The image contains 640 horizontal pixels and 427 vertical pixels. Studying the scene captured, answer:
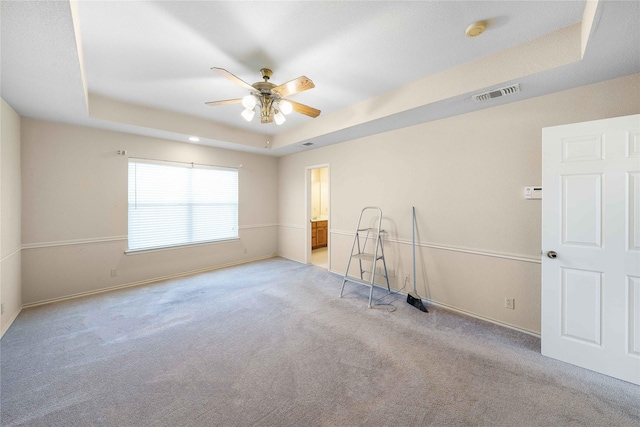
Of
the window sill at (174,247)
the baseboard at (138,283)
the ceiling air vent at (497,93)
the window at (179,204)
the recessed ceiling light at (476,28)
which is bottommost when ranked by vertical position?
the baseboard at (138,283)

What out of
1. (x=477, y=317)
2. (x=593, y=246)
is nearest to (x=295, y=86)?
(x=593, y=246)

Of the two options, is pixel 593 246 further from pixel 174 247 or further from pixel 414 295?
pixel 174 247

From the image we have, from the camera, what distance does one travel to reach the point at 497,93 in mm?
2404

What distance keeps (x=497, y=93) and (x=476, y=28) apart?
0.82m

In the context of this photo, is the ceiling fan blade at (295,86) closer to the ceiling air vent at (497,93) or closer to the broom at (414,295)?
the ceiling air vent at (497,93)

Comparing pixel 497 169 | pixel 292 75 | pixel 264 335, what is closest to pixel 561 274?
pixel 497 169

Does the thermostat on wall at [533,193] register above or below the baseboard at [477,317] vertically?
above

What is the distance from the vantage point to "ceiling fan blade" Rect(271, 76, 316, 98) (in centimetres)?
207

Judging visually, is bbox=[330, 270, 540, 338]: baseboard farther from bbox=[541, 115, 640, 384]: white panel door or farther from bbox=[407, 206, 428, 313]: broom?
bbox=[541, 115, 640, 384]: white panel door

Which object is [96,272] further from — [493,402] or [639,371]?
[639,371]

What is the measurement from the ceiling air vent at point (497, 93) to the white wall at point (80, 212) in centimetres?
444

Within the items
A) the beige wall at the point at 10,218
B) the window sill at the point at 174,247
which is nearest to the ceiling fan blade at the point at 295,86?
the beige wall at the point at 10,218

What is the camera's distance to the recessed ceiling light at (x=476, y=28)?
71.9 inches

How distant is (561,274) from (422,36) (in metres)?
2.31
